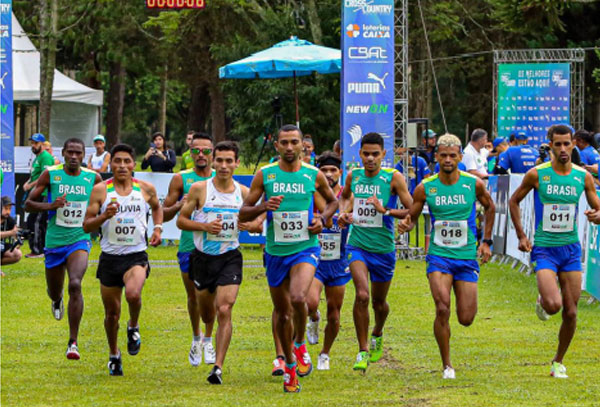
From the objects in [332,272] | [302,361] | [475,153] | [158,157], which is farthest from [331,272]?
[158,157]

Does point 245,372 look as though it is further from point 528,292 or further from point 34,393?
point 528,292

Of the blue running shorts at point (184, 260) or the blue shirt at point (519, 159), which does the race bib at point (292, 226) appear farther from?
the blue shirt at point (519, 159)

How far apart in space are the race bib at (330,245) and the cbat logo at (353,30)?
9669mm

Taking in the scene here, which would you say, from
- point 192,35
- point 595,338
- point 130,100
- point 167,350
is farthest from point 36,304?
point 130,100

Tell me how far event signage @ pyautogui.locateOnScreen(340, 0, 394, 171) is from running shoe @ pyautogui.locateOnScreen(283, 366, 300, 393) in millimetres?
10874

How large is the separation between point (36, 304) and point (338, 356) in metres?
6.00

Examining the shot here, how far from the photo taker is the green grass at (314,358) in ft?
33.6

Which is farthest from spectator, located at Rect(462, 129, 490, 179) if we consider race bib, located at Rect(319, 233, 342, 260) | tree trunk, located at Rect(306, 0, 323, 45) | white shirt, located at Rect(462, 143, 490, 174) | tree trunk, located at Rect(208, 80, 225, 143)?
tree trunk, located at Rect(208, 80, 225, 143)

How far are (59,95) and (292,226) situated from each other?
3022 centimetres

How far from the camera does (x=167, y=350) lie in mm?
13203

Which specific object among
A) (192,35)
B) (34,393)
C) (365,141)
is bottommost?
(34,393)

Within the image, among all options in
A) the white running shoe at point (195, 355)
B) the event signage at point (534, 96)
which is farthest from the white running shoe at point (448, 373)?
the event signage at point (534, 96)

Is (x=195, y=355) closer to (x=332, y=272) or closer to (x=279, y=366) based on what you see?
(x=279, y=366)

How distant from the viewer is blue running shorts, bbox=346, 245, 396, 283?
39.0ft
